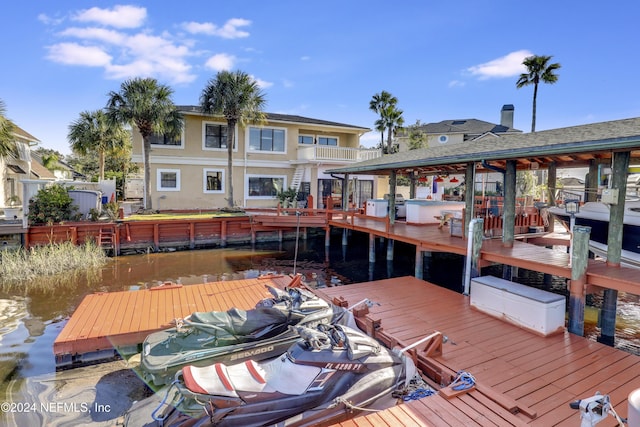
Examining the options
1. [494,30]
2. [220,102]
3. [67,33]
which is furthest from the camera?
[220,102]

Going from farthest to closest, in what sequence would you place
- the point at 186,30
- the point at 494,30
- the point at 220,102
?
the point at 220,102 → the point at 494,30 → the point at 186,30

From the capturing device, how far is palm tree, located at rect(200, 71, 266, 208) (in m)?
19.2

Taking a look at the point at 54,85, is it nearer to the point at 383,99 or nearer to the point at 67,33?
the point at 67,33

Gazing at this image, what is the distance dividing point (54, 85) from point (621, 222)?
96.3 feet

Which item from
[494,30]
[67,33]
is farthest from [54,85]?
[494,30]

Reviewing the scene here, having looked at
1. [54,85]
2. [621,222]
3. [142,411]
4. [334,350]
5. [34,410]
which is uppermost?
[54,85]

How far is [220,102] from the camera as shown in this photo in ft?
63.0

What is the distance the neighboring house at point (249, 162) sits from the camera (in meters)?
20.4

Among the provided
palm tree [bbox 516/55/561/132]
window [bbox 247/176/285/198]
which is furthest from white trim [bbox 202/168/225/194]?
palm tree [bbox 516/55/561/132]

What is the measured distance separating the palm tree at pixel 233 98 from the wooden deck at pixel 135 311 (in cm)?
1302

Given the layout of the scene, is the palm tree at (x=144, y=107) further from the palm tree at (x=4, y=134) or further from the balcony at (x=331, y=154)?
the balcony at (x=331, y=154)

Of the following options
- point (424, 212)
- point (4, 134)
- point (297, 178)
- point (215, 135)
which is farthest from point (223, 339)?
point (215, 135)

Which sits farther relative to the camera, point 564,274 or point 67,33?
point 67,33

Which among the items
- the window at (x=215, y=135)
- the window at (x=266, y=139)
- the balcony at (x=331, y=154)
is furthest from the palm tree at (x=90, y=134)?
the balcony at (x=331, y=154)
